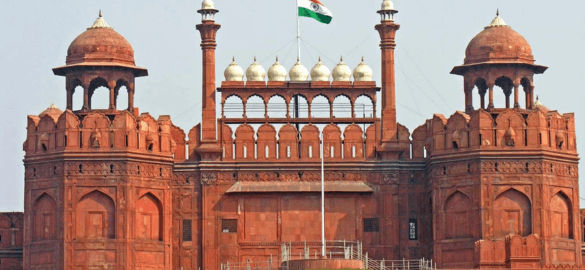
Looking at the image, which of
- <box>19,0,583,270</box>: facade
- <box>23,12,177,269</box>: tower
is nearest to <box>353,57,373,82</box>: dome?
<box>19,0,583,270</box>: facade

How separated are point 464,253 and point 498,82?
812cm

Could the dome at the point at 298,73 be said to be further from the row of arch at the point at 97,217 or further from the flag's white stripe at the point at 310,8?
the row of arch at the point at 97,217

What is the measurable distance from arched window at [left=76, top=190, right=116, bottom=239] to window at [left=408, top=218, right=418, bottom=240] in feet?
40.7

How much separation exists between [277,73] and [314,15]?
292 centimetres

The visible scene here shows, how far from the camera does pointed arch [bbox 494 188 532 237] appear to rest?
254ft

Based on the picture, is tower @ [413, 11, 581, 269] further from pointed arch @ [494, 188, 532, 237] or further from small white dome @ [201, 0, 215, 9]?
small white dome @ [201, 0, 215, 9]

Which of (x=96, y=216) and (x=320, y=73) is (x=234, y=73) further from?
(x=96, y=216)

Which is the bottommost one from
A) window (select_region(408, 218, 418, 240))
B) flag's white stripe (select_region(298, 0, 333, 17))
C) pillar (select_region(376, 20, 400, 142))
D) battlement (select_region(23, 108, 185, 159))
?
window (select_region(408, 218, 418, 240))

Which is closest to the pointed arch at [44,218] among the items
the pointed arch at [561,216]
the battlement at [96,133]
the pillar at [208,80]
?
the battlement at [96,133]

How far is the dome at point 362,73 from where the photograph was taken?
270 feet

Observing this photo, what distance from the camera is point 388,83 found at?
81750 mm

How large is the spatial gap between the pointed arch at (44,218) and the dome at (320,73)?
12483mm

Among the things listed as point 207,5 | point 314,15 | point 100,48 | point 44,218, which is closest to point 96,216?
point 44,218

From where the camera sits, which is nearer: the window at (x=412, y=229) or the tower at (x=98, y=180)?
the tower at (x=98, y=180)
